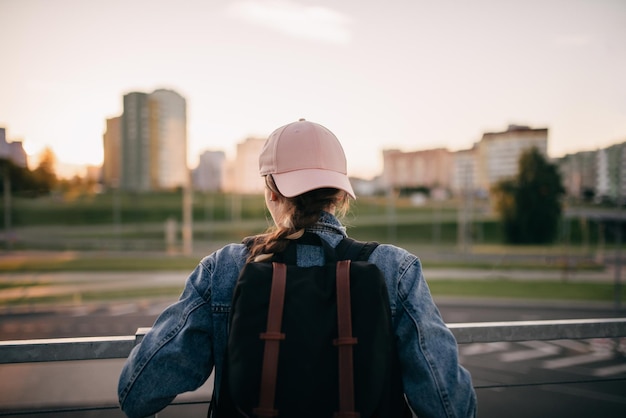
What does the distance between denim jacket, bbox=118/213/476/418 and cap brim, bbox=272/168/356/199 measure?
126 mm

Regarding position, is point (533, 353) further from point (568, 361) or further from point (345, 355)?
point (345, 355)

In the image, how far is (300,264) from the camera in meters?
1.52

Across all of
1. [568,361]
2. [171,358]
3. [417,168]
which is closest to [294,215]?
[171,358]

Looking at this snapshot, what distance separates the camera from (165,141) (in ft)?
320

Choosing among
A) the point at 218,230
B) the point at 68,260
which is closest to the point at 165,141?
the point at 218,230

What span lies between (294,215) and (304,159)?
0.62 ft

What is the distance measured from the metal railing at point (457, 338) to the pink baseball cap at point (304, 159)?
0.79m

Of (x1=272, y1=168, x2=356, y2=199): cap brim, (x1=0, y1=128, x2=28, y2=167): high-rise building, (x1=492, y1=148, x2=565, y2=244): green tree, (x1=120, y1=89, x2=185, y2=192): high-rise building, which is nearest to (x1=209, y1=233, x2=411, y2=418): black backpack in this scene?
(x1=272, y1=168, x2=356, y2=199): cap brim

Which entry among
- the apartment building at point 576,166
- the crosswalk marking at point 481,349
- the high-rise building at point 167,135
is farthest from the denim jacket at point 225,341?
the high-rise building at point 167,135

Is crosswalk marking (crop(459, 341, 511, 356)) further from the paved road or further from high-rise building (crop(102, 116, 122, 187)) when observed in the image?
high-rise building (crop(102, 116, 122, 187))

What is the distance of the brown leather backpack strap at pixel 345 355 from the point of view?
128 cm

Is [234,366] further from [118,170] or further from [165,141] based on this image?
[118,170]

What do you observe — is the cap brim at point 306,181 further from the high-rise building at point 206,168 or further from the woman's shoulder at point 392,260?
the high-rise building at point 206,168

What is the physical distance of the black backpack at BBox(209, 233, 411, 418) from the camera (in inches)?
50.8
